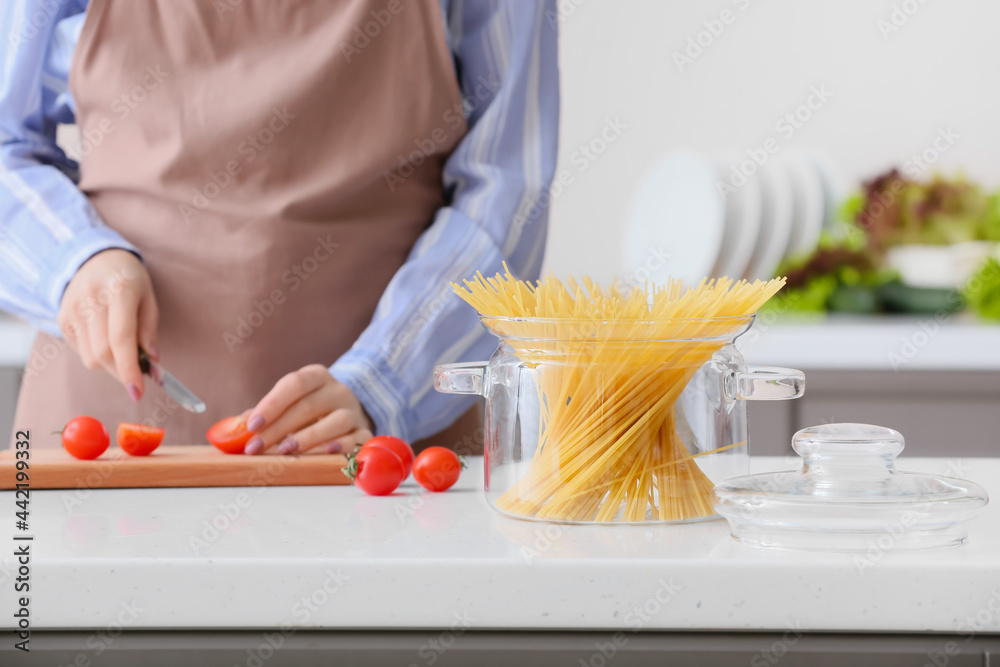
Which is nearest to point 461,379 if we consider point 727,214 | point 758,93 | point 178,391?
point 178,391

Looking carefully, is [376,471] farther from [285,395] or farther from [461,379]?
[285,395]

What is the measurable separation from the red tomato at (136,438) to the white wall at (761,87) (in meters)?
1.78

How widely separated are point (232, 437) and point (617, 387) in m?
0.41

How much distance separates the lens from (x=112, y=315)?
0.98 m

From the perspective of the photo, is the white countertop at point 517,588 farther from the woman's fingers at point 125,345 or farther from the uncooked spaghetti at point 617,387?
the woman's fingers at point 125,345

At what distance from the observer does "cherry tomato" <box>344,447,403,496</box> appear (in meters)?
0.66

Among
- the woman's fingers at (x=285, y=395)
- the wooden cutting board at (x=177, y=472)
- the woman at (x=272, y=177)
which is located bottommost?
the wooden cutting board at (x=177, y=472)

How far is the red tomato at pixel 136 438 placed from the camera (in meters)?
0.76

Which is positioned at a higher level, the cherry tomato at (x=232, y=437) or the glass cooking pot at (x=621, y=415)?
Answer: the glass cooking pot at (x=621, y=415)

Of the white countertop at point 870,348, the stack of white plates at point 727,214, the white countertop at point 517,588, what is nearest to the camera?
the white countertop at point 517,588

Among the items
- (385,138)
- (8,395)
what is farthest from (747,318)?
(8,395)

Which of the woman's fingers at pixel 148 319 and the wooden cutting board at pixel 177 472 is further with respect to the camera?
the woman's fingers at pixel 148 319

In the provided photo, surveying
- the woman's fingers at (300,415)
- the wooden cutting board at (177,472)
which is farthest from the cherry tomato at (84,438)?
the woman's fingers at (300,415)

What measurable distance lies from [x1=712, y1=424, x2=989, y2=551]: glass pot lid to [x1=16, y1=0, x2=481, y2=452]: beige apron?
766mm
